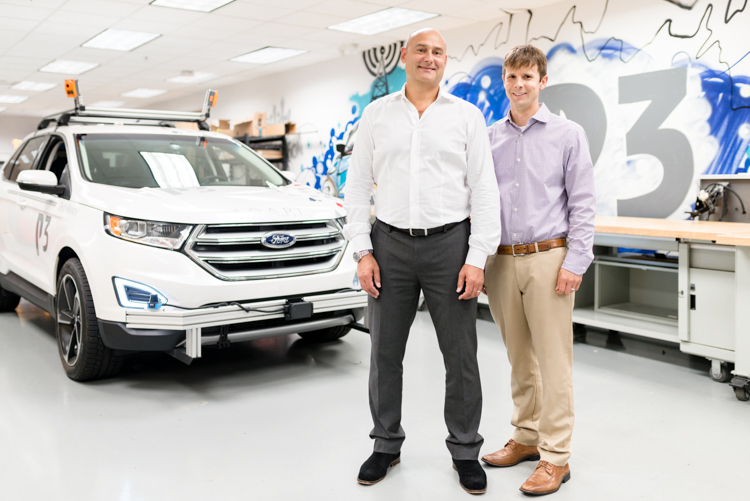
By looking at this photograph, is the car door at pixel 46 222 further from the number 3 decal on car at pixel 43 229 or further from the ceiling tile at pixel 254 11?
the ceiling tile at pixel 254 11

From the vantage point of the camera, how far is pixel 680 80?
17.4 feet

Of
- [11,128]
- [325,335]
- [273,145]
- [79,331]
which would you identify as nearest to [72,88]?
[79,331]

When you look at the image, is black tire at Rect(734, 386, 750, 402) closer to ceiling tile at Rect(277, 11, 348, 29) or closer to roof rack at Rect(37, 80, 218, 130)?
roof rack at Rect(37, 80, 218, 130)

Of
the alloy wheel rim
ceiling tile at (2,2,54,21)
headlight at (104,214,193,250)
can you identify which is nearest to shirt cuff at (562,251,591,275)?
headlight at (104,214,193,250)

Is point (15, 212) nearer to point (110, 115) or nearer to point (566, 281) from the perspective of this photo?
point (110, 115)

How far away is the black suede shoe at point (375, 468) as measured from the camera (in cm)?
233

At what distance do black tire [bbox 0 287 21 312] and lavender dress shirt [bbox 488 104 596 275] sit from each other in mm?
4808

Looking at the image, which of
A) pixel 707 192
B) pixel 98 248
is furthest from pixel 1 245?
pixel 707 192

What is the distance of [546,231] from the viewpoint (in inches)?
87.8

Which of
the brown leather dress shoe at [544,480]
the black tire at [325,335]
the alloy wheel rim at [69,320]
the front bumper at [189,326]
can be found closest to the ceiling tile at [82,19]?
the alloy wheel rim at [69,320]

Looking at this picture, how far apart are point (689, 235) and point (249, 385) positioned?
2.72 m

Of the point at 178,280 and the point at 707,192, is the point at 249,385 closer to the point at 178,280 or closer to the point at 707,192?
the point at 178,280

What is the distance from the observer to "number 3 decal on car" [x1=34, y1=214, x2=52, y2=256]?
3751mm

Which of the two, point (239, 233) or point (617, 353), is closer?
point (239, 233)
